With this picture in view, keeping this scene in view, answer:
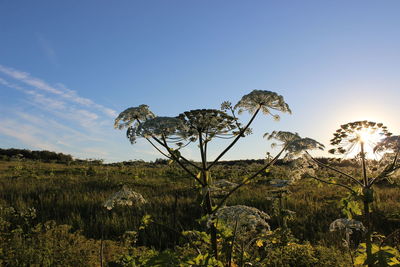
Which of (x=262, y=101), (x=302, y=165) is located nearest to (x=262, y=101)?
(x=262, y=101)

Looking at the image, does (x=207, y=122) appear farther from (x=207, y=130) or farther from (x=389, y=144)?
(x=389, y=144)

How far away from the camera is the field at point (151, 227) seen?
16.3 ft

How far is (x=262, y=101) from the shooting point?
395 cm

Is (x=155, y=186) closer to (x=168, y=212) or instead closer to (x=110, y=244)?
(x=168, y=212)

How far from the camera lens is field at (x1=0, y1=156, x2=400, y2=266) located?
4.96 meters

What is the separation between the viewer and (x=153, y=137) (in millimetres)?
3576

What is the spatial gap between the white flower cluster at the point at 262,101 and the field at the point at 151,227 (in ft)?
3.09

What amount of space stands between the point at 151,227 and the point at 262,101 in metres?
6.88

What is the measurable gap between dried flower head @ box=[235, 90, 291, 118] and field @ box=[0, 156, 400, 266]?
941 mm

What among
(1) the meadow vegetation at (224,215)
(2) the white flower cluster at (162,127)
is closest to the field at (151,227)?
(1) the meadow vegetation at (224,215)

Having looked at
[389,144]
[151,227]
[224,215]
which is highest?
[389,144]

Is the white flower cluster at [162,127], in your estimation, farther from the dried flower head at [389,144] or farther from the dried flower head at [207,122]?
the dried flower head at [389,144]

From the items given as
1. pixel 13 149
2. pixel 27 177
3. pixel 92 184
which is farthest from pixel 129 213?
pixel 13 149

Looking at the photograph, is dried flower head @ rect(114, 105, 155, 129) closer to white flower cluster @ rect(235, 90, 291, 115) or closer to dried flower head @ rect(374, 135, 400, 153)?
white flower cluster @ rect(235, 90, 291, 115)
